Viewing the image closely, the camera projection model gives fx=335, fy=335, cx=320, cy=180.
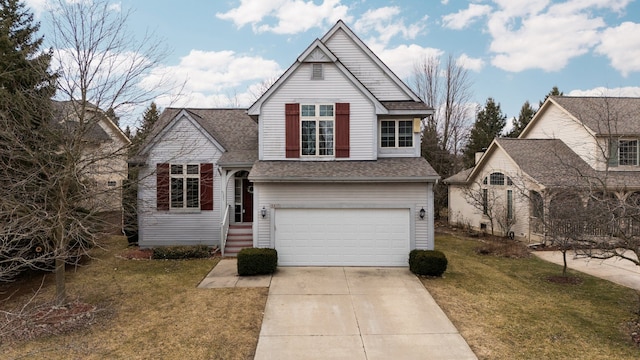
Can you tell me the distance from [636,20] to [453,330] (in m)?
19.1

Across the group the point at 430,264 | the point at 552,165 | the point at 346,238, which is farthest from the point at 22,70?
the point at 552,165

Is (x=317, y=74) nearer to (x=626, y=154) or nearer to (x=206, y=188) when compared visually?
(x=206, y=188)

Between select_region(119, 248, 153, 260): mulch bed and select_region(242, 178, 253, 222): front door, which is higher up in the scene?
select_region(242, 178, 253, 222): front door

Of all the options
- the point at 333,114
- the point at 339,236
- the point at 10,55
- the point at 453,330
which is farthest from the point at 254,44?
the point at 453,330

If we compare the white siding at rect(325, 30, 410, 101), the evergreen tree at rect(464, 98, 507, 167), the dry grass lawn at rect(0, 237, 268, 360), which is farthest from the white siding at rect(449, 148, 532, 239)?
the dry grass lawn at rect(0, 237, 268, 360)

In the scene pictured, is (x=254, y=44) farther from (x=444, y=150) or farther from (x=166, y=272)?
(x=444, y=150)

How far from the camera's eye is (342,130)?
42.4ft

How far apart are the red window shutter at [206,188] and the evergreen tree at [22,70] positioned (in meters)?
6.07

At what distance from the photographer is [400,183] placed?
39.8ft

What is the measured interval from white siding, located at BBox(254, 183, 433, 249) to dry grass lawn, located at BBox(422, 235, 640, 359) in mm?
2141

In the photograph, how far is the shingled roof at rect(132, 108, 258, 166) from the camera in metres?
14.5

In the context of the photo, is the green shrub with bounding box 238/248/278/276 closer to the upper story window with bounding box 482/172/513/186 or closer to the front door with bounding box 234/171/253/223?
the front door with bounding box 234/171/253/223

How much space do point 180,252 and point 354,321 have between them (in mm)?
8534

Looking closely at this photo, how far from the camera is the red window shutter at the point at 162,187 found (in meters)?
14.4
